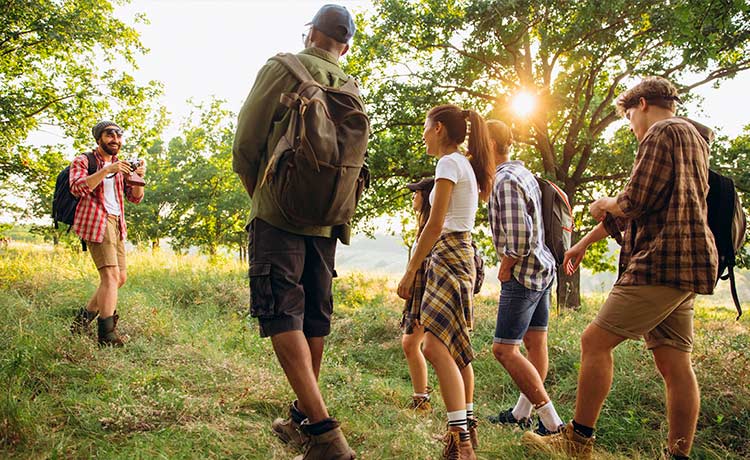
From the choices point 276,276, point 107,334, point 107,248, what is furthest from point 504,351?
point 107,248

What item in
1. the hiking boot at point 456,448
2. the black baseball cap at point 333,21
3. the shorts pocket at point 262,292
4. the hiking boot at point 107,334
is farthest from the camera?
the hiking boot at point 107,334

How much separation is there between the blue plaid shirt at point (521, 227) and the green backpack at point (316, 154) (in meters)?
1.33

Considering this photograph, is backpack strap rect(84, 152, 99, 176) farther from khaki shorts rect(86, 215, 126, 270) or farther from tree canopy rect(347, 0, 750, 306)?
tree canopy rect(347, 0, 750, 306)

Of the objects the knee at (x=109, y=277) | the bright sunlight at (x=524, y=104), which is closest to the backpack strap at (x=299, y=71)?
the knee at (x=109, y=277)

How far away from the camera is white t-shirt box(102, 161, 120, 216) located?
4930 millimetres

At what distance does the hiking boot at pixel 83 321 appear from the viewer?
4832mm

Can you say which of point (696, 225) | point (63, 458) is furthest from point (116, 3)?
point (696, 225)

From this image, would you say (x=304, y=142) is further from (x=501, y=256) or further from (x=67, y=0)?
(x=67, y=0)

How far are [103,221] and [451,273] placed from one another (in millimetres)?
3606

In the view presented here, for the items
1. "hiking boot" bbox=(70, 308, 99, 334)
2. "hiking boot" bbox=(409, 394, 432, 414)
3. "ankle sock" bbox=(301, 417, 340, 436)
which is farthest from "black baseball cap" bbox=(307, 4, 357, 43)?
"hiking boot" bbox=(70, 308, 99, 334)

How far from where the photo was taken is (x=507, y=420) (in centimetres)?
397

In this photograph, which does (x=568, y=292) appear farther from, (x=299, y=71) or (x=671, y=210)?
(x=299, y=71)

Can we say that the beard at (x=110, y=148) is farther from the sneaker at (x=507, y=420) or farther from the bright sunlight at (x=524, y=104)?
the bright sunlight at (x=524, y=104)

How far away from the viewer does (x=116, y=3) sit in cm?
1308
